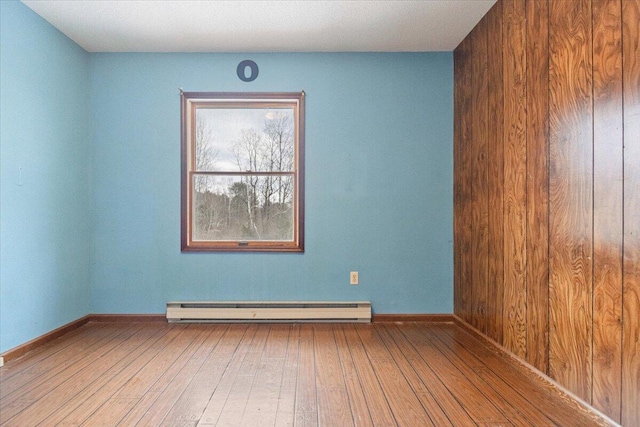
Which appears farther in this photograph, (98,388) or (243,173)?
(243,173)

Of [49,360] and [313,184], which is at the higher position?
[313,184]

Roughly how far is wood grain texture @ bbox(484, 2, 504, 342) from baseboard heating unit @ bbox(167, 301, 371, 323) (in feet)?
3.60

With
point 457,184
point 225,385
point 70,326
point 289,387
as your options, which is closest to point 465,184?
point 457,184

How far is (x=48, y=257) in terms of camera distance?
10.1 ft

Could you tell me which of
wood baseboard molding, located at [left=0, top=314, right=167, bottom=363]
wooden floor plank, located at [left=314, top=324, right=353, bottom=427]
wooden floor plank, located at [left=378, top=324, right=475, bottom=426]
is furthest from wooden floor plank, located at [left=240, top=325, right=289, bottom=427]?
wood baseboard molding, located at [left=0, top=314, right=167, bottom=363]

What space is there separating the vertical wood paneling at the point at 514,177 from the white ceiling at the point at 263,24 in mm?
446

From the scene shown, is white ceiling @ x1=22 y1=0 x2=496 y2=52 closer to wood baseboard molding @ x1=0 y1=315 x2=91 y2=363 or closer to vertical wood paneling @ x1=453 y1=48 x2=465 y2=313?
vertical wood paneling @ x1=453 y1=48 x2=465 y2=313

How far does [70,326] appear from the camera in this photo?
3.30 m

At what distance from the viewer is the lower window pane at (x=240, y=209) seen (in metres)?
3.68

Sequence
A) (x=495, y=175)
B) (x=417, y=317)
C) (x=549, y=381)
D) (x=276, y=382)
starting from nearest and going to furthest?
(x=549, y=381) < (x=276, y=382) < (x=495, y=175) < (x=417, y=317)

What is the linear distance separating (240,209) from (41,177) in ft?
5.23

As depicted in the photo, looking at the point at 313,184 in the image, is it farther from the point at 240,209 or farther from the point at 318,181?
the point at 240,209

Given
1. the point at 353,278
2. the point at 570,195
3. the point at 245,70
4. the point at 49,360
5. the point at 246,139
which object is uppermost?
the point at 245,70

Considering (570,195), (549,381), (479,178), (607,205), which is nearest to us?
(607,205)
